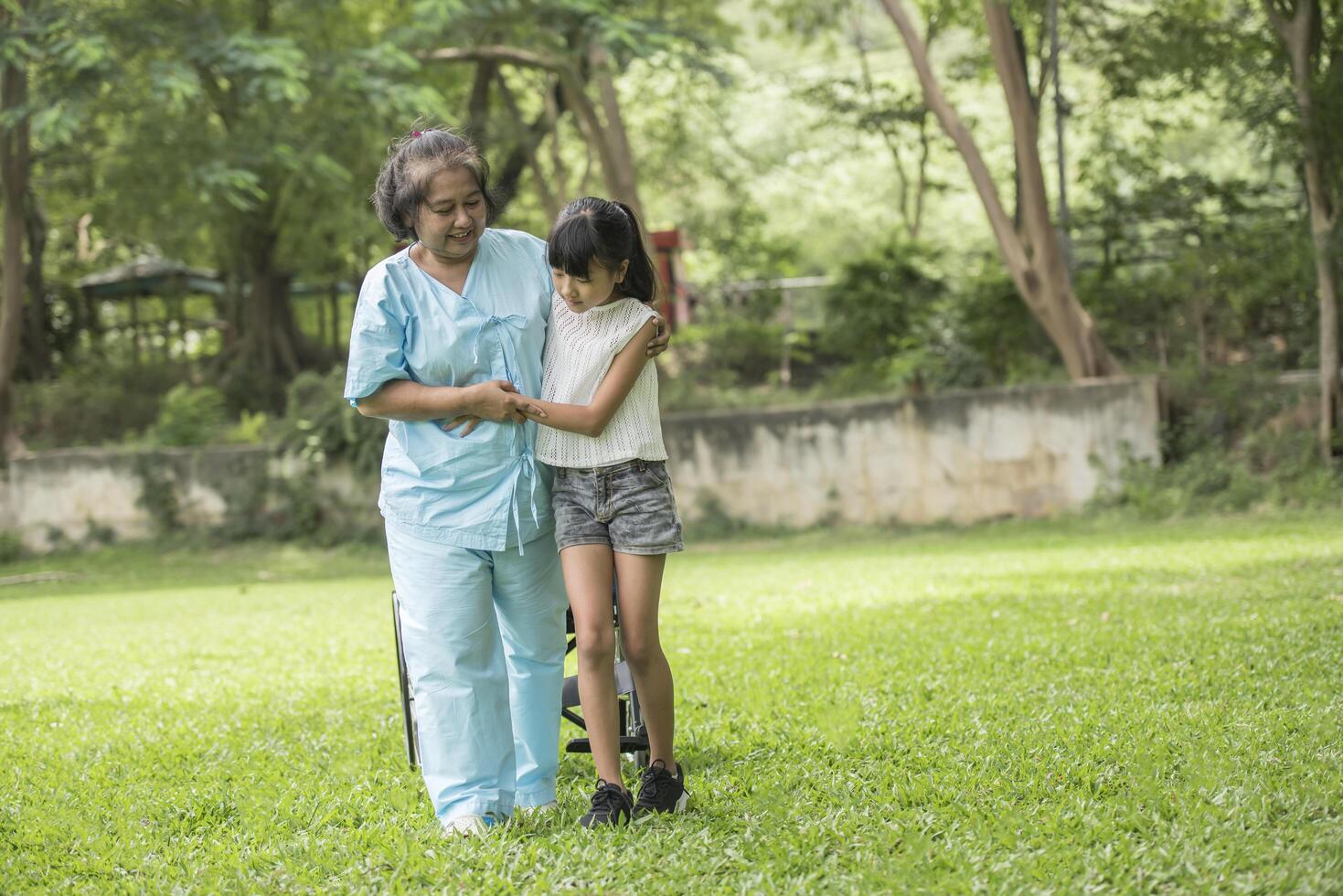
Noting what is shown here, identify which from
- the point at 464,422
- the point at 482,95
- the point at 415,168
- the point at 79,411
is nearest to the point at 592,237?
the point at 415,168

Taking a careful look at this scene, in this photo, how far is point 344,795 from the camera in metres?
4.84

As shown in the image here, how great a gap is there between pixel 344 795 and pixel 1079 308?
12.7m

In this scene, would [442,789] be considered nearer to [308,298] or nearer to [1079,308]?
[1079,308]

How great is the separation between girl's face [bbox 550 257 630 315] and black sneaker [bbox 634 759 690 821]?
1441 mm

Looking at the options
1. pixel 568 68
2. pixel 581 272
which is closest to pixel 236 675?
pixel 581 272

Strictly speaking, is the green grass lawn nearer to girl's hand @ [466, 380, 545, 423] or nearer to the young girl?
the young girl

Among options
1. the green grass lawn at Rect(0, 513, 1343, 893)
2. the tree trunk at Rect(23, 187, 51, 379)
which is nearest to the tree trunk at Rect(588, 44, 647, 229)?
the green grass lawn at Rect(0, 513, 1343, 893)

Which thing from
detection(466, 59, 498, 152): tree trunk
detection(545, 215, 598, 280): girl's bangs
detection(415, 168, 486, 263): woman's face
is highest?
detection(466, 59, 498, 152): tree trunk

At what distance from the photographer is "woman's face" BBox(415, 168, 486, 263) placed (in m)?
4.21

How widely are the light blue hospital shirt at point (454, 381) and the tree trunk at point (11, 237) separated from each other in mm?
14351

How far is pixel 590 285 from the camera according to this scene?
14.1ft

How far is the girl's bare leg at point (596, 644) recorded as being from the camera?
424 cm

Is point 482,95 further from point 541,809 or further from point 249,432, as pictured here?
point 541,809

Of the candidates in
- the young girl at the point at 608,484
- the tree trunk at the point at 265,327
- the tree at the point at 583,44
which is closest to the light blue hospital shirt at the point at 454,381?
the young girl at the point at 608,484
